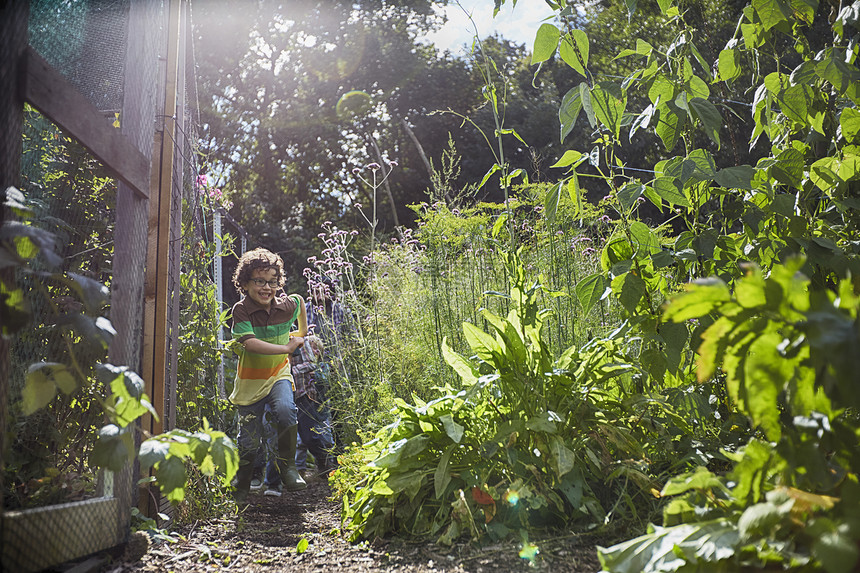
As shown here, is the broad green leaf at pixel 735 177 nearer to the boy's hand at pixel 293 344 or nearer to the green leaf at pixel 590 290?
the green leaf at pixel 590 290

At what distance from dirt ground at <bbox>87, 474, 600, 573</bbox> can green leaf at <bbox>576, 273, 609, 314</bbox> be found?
695 millimetres

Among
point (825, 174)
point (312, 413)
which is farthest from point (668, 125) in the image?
point (312, 413)

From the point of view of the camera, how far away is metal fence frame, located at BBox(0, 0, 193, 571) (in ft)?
4.03

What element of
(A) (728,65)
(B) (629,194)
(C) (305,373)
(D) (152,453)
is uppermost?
(A) (728,65)

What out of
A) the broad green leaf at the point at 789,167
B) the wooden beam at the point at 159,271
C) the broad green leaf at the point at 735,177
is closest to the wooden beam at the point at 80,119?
the wooden beam at the point at 159,271

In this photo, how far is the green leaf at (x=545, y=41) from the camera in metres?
1.72

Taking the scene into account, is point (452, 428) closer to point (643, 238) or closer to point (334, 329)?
point (643, 238)

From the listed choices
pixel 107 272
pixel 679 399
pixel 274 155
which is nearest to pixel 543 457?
pixel 679 399

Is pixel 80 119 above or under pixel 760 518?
above

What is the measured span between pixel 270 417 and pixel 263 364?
333 millimetres

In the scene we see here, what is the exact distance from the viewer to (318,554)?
207 centimetres

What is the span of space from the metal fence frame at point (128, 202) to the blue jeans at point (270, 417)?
33.4 inches

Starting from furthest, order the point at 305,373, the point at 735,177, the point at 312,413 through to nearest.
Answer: the point at 305,373
the point at 312,413
the point at 735,177

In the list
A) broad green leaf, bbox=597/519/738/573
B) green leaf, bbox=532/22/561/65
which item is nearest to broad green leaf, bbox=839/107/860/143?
green leaf, bbox=532/22/561/65
